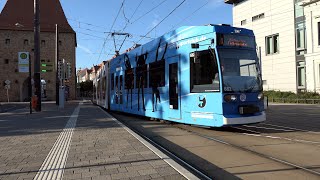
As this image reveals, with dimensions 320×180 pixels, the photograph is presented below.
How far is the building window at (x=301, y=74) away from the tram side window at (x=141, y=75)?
25.9m

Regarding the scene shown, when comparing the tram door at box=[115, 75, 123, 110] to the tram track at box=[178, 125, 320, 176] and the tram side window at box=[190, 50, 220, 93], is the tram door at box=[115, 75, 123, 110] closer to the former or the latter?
the tram side window at box=[190, 50, 220, 93]

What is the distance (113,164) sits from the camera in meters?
6.56

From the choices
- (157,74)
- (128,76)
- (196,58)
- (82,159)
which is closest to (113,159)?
(82,159)

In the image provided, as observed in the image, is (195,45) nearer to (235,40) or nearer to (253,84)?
(235,40)

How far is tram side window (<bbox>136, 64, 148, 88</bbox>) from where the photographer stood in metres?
15.7

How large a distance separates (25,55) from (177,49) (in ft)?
63.5

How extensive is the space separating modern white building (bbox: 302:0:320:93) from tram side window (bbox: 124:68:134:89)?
23.2m

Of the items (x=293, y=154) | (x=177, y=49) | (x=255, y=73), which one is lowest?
(x=293, y=154)

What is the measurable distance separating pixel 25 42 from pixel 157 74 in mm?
60268

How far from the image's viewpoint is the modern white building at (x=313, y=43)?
115ft

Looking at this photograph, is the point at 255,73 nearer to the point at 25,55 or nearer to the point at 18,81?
the point at 25,55

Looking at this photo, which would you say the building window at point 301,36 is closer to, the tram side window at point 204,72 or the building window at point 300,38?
the building window at point 300,38

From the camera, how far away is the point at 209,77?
1110 centimetres

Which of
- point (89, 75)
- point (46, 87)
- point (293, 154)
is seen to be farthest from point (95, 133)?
point (89, 75)
